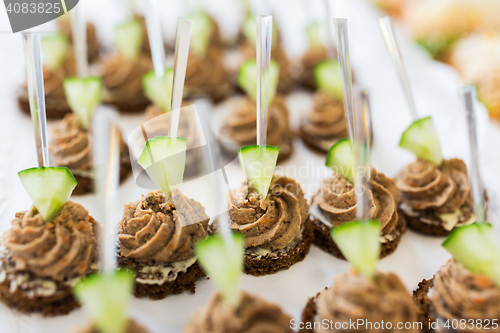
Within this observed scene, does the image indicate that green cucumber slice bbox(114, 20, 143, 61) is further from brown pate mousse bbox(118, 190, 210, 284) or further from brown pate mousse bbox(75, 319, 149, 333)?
brown pate mousse bbox(75, 319, 149, 333)

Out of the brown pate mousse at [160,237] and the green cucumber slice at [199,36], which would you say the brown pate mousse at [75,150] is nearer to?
the brown pate mousse at [160,237]

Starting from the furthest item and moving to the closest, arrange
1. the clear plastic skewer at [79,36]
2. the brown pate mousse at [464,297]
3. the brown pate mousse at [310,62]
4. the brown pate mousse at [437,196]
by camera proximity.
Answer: the brown pate mousse at [310,62], the clear plastic skewer at [79,36], the brown pate mousse at [437,196], the brown pate mousse at [464,297]

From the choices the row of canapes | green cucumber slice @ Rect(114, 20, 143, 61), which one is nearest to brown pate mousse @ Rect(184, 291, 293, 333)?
the row of canapes

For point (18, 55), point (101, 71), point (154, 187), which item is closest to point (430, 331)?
point (154, 187)

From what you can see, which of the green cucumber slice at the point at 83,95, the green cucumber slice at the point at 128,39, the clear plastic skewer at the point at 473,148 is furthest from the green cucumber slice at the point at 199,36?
the clear plastic skewer at the point at 473,148

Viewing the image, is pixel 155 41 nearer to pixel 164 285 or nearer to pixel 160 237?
pixel 160 237

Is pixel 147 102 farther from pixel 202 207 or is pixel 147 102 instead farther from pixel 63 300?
pixel 63 300
